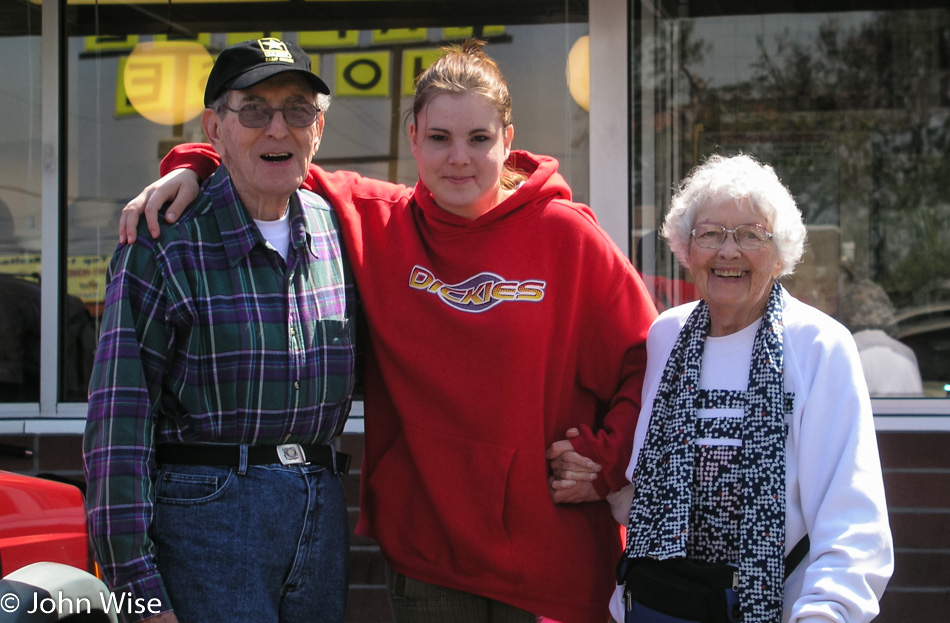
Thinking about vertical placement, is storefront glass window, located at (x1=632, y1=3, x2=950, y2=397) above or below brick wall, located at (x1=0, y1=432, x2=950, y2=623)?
above

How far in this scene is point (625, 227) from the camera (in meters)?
4.28

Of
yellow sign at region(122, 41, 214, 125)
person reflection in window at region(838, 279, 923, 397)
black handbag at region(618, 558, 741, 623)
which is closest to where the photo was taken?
black handbag at region(618, 558, 741, 623)

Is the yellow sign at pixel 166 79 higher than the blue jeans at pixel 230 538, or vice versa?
the yellow sign at pixel 166 79

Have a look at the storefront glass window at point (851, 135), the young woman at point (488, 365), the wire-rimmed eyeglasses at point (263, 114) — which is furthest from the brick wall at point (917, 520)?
the wire-rimmed eyeglasses at point (263, 114)

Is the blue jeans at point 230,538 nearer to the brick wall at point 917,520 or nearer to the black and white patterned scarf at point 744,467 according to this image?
the black and white patterned scarf at point 744,467

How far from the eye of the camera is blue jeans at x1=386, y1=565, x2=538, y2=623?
240 centimetres

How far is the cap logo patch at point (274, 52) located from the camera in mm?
2188

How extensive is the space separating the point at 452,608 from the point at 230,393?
83cm

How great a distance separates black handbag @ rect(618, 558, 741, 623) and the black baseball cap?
1.42 meters

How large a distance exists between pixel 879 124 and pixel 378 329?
3.46 meters

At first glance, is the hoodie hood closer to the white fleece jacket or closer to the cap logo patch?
the cap logo patch

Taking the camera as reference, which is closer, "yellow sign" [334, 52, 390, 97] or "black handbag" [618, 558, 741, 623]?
"black handbag" [618, 558, 741, 623]

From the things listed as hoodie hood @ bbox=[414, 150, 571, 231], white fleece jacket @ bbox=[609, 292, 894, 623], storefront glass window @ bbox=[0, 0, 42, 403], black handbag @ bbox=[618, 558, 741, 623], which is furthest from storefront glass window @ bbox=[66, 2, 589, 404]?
black handbag @ bbox=[618, 558, 741, 623]

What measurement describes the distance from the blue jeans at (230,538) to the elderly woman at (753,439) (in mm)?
691
